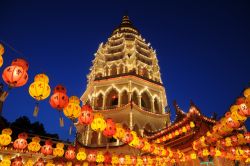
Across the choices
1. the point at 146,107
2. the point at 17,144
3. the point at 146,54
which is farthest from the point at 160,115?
the point at 17,144

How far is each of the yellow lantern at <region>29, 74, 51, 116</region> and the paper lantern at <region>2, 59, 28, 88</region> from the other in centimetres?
33

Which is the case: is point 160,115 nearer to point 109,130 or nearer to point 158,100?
point 158,100

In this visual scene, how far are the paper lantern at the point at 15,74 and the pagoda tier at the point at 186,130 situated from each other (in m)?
8.60

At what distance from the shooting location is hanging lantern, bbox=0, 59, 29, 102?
18.9 ft

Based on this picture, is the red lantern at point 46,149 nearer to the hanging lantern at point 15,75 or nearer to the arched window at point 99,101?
the hanging lantern at point 15,75

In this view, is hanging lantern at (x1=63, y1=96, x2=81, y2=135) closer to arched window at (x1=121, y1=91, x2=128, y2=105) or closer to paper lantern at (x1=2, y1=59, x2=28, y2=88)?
paper lantern at (x1=2, y1=59, x2=28, y2=88)

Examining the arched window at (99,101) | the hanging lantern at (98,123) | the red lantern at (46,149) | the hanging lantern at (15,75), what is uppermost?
the arched window at (99,101)

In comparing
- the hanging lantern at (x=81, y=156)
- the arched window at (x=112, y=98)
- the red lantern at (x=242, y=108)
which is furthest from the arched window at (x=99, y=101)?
the red lantern at (x=242, y=108)

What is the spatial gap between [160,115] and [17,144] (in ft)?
47.3

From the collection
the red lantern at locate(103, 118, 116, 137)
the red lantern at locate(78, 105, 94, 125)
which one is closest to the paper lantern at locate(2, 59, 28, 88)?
the red lantern at locate(78, 105, 94, 125)

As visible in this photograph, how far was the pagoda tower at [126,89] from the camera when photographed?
67.2 feet

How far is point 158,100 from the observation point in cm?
2353

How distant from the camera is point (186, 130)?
12484mm

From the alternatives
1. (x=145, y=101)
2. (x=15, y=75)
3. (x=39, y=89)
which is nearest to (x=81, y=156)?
(x=39, y=89)
